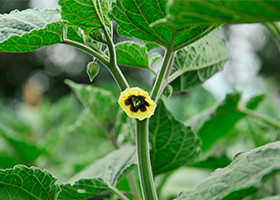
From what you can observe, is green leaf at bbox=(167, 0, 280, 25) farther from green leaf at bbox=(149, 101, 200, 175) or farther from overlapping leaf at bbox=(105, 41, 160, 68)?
green leaf at bbox=(149, 101, 200, 175)

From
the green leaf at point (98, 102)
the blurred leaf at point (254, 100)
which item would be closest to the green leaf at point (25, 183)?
the green leaf at point (98, 102)

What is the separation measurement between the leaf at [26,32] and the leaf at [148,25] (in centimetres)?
7

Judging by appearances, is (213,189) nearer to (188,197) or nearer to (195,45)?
(188,197)

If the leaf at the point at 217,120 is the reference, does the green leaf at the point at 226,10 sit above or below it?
below

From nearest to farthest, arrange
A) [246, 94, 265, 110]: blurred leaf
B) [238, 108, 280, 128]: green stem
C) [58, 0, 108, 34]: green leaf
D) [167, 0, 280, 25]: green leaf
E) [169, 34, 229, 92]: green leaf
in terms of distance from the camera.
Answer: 1. [167, 0, 280, 25]: green leaf
2. [58, 0, 108, 34]: green leaf
3. [169, 34, 229, 92]: green leaf
4. [238, 108, 280, 128]: green stem
5. [246, 94, 265, 110]: blurred leaf

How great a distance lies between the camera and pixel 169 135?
1.84 feet

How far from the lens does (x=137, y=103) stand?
0.39 m

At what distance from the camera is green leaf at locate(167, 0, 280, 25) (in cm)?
24

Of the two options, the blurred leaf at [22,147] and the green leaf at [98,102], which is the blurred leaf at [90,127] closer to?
the green leaf at [98,102]

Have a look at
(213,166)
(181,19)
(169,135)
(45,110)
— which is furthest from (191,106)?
(181,19)

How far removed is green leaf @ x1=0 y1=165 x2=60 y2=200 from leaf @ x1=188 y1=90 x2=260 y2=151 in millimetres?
397

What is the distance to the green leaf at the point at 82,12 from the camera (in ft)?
1.22

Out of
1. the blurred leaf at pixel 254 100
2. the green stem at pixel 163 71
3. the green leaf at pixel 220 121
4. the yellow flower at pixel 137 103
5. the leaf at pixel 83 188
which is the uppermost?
the blurred leaf at pixel 254 100

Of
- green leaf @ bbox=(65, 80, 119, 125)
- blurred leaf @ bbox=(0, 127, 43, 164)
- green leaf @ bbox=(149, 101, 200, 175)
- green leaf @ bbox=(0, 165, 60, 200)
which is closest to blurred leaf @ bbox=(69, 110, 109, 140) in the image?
green leaf @ bbox=(65, 80, 119, 125)
